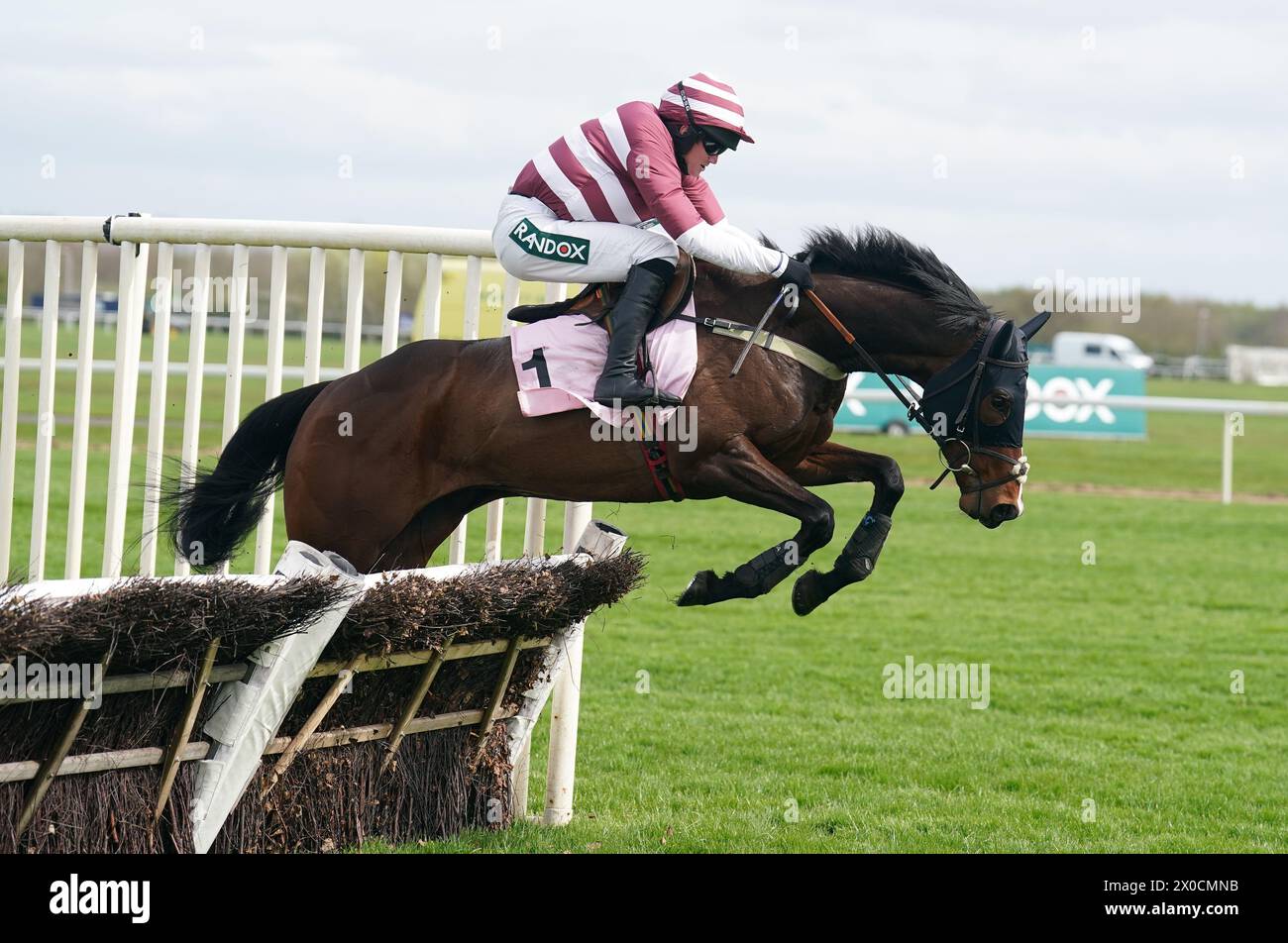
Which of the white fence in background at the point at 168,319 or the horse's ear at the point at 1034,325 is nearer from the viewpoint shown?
the horse's ear at the point at 1034,325

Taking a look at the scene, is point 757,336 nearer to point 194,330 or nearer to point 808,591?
point 808,591

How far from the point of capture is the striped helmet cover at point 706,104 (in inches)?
173

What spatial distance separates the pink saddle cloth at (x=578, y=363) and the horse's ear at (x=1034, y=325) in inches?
40.6

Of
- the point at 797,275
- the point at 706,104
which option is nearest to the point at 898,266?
the point at 797,275

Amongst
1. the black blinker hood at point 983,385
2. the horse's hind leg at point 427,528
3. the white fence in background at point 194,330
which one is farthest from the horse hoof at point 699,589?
the black blinker hood at point 983,385

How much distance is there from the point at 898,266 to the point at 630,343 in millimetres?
972

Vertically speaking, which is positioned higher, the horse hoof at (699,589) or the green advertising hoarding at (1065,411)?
the horse hoof at (699,589)

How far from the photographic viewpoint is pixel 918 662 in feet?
27.5

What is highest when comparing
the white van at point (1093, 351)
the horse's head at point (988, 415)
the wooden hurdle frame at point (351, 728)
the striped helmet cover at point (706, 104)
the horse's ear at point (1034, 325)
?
the striped helmet cover at point (706, 104)

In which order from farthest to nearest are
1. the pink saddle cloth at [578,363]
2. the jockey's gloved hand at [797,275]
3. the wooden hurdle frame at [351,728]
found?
the jockey's gloved hand at [797,275] < the pink saddle cloth at [578,363] < the wooden hurdle frame at [351,728]

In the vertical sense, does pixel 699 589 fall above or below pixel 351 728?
above

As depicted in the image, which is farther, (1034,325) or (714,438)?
(1034,325)

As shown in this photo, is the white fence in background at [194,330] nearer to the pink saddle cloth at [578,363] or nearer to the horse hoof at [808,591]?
the pink saddle cloth at [578,363]

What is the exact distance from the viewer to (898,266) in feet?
15.3
